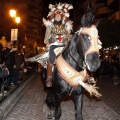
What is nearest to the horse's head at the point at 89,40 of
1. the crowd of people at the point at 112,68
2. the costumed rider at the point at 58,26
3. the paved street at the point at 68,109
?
the costumed rider at the point at 58,26

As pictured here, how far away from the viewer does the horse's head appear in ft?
18.8

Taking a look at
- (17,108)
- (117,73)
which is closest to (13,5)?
(117,73)

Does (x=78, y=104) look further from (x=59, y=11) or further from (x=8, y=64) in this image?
(x=8, y=64)

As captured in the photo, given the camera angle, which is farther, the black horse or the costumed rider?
the costumed rider

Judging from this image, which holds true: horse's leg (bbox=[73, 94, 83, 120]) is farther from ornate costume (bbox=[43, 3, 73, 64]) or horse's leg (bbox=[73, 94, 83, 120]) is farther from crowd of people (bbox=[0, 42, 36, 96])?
crowd of people (bbox=[0, 42, 36, 96])

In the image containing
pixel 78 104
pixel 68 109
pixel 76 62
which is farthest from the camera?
pixel 68 109

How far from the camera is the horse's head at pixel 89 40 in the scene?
5.73 m

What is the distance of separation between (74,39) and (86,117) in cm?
343

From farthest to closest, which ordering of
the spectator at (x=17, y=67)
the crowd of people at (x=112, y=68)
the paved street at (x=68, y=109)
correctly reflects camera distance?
the crowd of people at (x=112, y=68) < the spectator at (x=17, y=67) < the paved street at (x=68, y=109)

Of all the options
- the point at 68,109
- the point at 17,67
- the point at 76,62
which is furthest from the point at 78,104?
the point at 17,67

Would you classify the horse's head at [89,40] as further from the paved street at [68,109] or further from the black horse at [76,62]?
Result: the paved street at [68,109]

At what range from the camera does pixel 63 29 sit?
29.1 feet

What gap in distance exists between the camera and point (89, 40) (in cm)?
596

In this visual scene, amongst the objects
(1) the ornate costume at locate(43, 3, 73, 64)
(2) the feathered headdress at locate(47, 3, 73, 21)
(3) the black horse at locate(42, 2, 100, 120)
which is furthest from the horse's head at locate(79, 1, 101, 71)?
(2) the feathered headdress at locate(47, 3, 73, 21)
